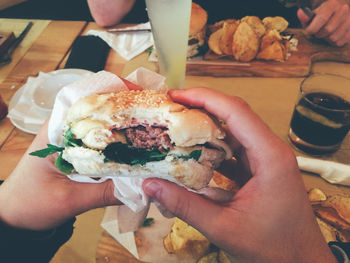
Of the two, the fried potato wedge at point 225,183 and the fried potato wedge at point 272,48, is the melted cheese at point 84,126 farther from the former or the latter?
the fried potato wedge at point 272,48

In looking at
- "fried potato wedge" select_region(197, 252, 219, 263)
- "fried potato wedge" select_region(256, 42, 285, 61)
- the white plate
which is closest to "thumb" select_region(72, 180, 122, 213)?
"fried potato wedge" select_region(197, 252, 219, 263)

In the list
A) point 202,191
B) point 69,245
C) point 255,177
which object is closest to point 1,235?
point 69,245

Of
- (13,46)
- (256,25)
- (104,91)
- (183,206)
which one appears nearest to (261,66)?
(256,25)

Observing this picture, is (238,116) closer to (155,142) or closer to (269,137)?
(269,137)

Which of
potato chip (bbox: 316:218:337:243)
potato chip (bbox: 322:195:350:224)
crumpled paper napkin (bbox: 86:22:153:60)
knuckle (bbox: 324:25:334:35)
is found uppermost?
knuckle (bbox: 324:25:334:35)

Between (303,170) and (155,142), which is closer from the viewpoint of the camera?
(155,142)

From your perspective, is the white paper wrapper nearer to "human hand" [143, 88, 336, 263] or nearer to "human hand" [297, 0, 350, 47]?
"human hand" [143, 88, 336, 263]
